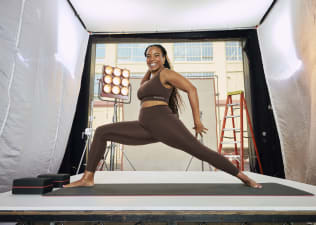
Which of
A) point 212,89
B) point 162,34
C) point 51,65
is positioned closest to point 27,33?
point 51,65

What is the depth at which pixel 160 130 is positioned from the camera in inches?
59.2

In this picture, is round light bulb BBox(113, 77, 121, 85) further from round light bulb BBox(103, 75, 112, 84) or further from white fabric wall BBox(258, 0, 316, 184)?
white fabric wall BBox(258, 0, 316, 184)

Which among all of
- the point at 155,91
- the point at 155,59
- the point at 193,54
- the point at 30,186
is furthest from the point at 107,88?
the point at 193,54

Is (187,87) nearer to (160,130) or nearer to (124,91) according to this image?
(160,130)

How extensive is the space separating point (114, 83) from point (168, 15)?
1.39 meters

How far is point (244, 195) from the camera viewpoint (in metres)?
1.26

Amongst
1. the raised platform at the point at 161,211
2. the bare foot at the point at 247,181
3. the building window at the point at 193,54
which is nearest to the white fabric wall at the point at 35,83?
the raised platform at the point at 161,211

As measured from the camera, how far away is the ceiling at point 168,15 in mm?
3213

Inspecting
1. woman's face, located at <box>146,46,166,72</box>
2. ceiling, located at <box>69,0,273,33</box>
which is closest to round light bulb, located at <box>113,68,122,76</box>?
ceiling, located at <box>69,0,273,33</box>

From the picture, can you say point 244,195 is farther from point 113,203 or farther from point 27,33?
point 27,33

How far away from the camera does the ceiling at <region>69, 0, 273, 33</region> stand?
3213 mm

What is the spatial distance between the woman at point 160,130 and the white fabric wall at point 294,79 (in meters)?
1.29

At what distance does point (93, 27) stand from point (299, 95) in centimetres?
330

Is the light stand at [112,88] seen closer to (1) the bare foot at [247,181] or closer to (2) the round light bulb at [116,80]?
(2) the round light bulb at [116,80]
